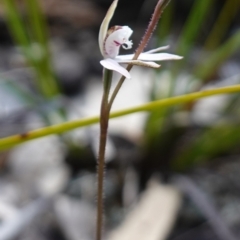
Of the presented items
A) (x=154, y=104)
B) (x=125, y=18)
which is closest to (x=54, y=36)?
(x=125, y=18)

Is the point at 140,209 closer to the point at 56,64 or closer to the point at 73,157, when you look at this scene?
the point at 73,157

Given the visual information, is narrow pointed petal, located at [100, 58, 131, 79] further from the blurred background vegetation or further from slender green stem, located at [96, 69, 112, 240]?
the blurred background vegetation

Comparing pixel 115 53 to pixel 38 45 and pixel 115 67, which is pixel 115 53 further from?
pixel 38 45

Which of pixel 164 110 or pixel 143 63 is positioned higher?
pixel 164 110

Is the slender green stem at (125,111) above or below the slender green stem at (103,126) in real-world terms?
above

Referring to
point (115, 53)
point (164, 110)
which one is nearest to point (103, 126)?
point (115, 53)

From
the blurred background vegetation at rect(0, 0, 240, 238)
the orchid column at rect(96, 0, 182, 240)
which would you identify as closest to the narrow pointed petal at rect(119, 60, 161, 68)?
the orchid column at rect(96, 0, 182, 240)

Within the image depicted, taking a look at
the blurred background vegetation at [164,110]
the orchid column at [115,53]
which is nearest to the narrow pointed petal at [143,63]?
the orchid column at [115,53]

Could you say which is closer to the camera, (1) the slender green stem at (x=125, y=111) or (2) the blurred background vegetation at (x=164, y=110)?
(1) the slender green stem at (x=125, y=111)

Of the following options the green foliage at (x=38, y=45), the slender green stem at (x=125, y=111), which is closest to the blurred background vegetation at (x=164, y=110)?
the green foliage at (x=38, y=45)

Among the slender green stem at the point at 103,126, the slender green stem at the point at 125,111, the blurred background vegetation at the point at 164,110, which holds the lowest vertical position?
the slender green stem at the point at 103,126

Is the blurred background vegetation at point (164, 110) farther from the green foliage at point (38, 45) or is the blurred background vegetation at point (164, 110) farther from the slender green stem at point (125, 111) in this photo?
the slender green stem at point (125, 111)
